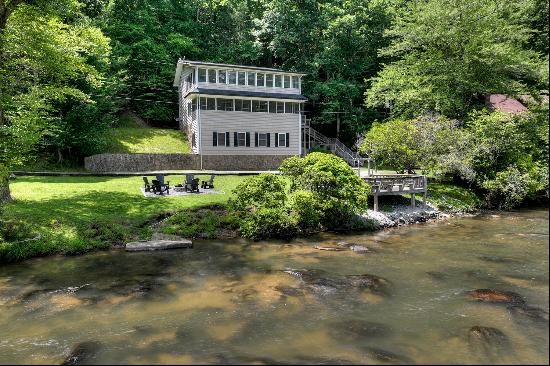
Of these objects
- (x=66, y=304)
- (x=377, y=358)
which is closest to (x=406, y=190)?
(x=377, y=358)

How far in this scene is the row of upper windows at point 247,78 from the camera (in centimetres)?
3712

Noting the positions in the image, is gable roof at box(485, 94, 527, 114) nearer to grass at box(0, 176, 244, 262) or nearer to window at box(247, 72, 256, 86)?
window at box(247, 72, 256, 86)

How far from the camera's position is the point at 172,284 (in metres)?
12.8

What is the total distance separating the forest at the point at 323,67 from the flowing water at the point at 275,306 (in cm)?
442

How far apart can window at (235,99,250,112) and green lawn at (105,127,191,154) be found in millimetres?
6905

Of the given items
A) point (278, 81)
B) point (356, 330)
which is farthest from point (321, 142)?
point (356, 330)

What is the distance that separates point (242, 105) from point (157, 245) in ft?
77.2

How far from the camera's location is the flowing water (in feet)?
27.1

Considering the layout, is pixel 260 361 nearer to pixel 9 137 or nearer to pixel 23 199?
pixel 9 137

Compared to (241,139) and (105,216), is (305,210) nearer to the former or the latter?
(105,216)

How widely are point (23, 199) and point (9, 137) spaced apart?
3.72 meters

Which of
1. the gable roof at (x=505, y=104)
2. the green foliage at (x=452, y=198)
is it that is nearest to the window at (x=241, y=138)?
the green foliage at (x=452, y=198)

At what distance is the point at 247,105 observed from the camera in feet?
126

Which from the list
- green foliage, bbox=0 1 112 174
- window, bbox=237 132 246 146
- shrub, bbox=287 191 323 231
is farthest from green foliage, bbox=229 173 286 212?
window, bbox=237 132 246 146
